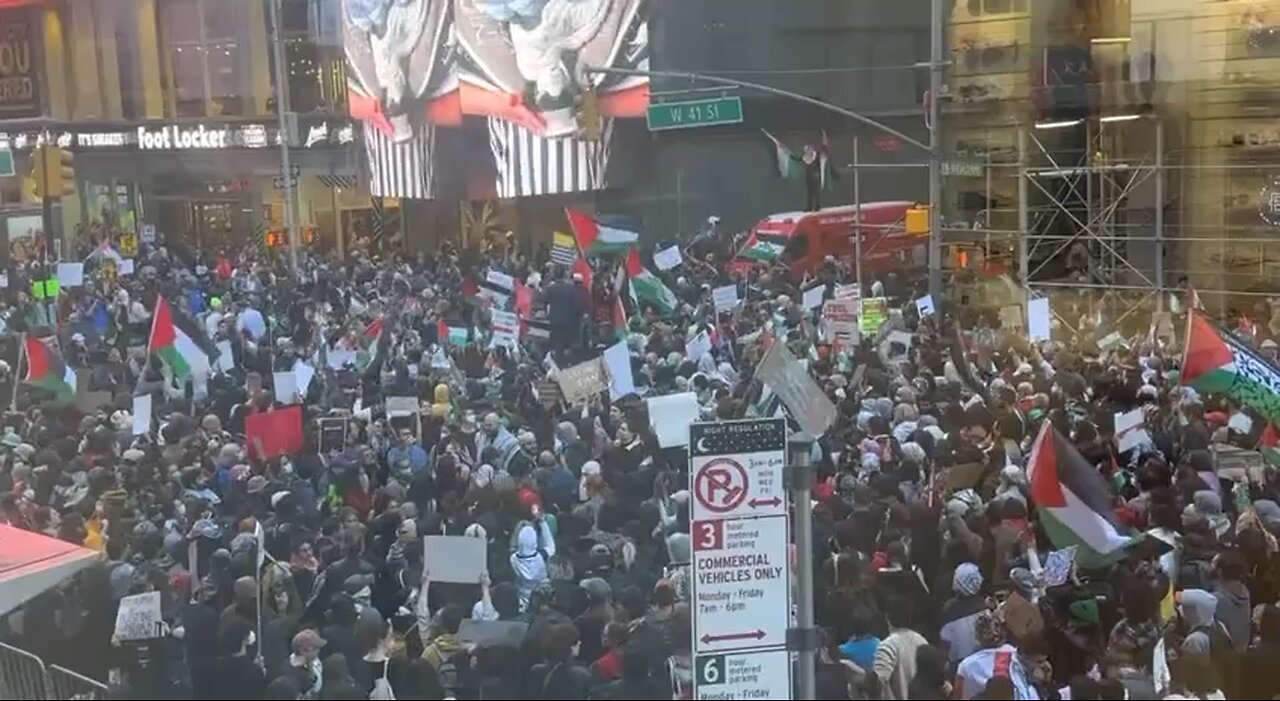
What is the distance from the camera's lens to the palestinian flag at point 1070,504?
7.95m

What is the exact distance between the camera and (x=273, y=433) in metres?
11.8

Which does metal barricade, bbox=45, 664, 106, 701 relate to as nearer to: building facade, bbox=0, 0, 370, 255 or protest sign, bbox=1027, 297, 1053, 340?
protest sign, bbox=1027, 297, 1053, 340

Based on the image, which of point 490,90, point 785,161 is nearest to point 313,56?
point 490,90

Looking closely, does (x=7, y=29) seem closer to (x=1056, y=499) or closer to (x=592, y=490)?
(x=592, y=490)

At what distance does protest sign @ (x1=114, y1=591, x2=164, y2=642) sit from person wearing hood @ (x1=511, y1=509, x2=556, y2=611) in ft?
6.76

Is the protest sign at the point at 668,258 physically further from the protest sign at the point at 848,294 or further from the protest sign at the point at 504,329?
the protest sign at the point at 504,329

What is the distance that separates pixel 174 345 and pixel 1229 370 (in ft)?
30.6

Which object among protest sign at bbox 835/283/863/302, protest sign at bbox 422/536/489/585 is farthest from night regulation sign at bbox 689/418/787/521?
protest sign at bbox 835/283/863/302

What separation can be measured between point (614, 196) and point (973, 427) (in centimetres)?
2204

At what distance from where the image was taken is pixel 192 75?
3997 cm

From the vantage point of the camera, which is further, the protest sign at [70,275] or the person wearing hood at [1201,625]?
the protest sign at [70,275]

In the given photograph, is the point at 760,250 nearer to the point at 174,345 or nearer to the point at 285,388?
the point at 285,388

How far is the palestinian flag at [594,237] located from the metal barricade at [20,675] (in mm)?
11792

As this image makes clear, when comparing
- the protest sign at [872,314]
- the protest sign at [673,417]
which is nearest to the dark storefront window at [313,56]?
the protest sign at [872,314]
